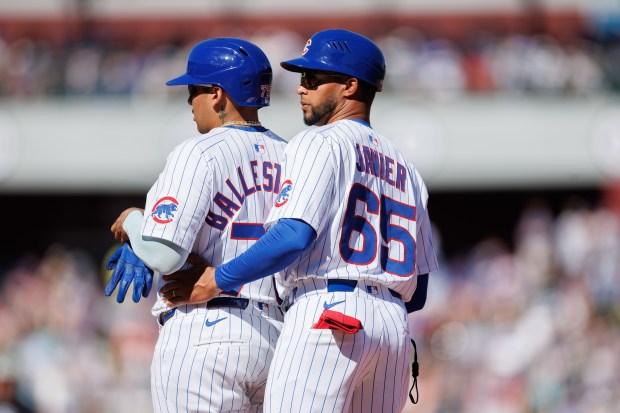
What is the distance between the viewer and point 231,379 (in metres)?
4.29

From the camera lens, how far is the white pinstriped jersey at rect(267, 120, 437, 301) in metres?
4.09

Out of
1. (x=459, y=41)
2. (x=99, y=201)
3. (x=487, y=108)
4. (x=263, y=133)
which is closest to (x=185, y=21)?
(x=99, y=201)

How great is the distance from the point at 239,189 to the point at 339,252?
557 millimetres

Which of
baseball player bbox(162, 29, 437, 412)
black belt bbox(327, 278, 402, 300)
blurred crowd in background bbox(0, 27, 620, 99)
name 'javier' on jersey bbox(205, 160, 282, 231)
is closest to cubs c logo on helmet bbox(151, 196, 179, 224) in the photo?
name 'javier' on jersey bbox(205, 160, 282, 231)

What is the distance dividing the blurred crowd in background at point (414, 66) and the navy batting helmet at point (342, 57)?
542 inches

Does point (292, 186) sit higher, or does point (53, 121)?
point (292, 186)

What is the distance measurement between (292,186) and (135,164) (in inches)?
618

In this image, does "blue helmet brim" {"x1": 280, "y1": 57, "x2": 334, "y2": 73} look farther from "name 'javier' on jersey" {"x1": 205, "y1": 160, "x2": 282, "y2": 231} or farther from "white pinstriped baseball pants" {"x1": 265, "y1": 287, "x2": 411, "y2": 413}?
"white pinstriped baseball pants" {"x1": 265, "y1": 287, "x2": 411, "y2": 413}

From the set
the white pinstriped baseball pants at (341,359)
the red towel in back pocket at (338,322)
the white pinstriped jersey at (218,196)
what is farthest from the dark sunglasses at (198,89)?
the red towel in back pocket at (338,322)

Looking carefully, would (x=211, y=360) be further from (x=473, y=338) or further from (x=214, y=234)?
(x=473, y=338)

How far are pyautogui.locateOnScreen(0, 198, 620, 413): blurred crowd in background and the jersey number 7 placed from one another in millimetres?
6851

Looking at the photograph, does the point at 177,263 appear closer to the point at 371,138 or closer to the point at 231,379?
the point at 231,379

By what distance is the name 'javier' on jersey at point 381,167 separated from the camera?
4.27 metres

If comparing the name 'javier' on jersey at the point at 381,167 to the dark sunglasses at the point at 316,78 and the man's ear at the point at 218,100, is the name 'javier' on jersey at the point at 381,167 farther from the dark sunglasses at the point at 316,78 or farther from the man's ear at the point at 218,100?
the man's ear at the point at 218,100
